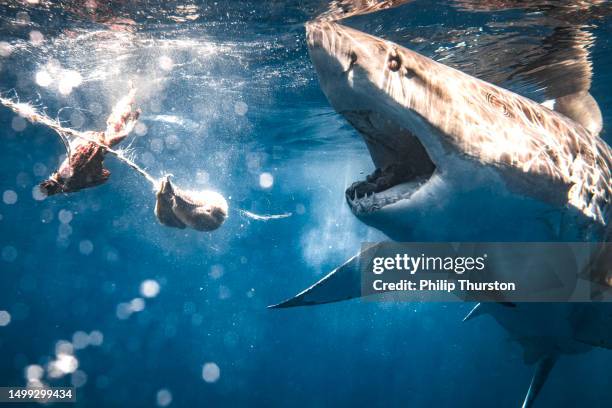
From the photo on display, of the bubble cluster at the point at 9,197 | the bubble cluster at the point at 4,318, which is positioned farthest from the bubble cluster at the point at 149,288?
the bubble cluster at the point at 9,197

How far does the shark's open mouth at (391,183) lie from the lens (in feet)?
7.76

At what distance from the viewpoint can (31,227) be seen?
124 feet

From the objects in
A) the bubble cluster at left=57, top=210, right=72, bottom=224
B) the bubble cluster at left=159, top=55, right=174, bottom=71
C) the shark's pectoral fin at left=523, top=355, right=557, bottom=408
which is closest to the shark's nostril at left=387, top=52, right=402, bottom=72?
the shark's pectoral fin at left=523, top=355, right=557, bottom=408

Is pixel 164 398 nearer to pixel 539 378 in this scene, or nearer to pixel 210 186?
pixel 210 186

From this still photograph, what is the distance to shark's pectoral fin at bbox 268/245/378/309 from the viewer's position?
13.1ft

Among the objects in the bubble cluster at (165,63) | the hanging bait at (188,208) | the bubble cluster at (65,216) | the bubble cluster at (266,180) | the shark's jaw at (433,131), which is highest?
the shark's jaw at (433,131)

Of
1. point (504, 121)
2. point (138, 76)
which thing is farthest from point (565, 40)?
point (138, 76)

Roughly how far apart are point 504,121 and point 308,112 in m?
13.5

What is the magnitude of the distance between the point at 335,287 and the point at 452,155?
246cm

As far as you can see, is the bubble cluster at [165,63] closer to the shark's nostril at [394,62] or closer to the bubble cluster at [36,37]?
the bubble cluster at [36,37]

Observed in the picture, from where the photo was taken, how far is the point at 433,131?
2064 millimetres

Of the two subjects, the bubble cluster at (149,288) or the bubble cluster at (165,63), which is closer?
the bubble cluster at (165,63)

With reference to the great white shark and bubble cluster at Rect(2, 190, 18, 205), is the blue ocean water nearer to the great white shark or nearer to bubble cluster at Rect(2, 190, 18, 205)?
bubble cluster at Rect(2, 190, 18, 205)

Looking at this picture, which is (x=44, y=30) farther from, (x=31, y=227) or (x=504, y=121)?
(x=31, y=227)
